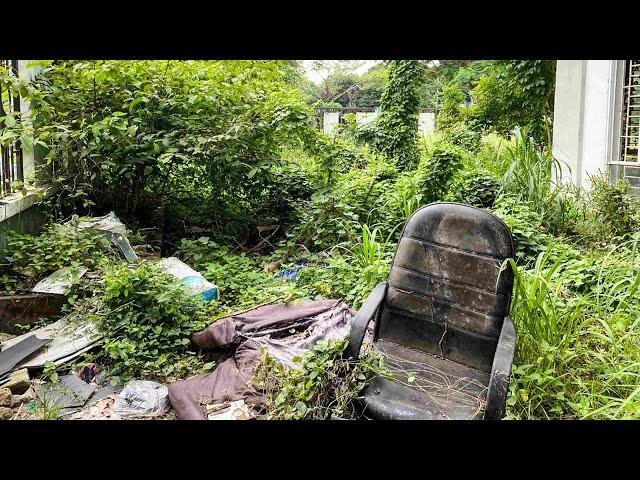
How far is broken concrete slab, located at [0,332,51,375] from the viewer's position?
9.92 ft

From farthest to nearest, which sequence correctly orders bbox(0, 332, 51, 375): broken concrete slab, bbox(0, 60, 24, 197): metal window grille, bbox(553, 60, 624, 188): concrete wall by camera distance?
bbox(553, 60, 624, 188): concrete wall, bbox(0, 60, 24, 197): metal window grille, bbox(0, 332, 51, 375): broken concrete slab

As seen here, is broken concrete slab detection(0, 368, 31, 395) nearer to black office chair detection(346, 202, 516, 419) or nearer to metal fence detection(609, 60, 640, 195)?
black office chair detection(346, 202, 516, 419)

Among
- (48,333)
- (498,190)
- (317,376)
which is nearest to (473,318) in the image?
(317,376)

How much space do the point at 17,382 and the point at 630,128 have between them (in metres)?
6.28

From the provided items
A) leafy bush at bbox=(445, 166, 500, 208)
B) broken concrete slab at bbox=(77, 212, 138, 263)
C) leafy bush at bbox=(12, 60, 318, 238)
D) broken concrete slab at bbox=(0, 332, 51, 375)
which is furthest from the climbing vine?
broken concrete slab at bbox=(0, 332, 51, 375)

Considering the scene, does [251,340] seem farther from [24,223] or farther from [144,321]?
[24,223]

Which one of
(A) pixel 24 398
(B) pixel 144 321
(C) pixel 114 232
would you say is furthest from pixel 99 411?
(C) pixel 114 232

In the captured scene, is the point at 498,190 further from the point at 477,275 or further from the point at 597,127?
the point at 477,275

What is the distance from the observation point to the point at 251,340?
3.12 meters

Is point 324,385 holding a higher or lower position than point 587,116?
lower

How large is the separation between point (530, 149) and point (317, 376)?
455cm

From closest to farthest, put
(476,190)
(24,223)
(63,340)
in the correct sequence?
(63,340), (24,223), (476,190)

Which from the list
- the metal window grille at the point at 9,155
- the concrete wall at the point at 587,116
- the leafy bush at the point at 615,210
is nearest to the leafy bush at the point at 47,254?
the metal window grille at the point at 9,155

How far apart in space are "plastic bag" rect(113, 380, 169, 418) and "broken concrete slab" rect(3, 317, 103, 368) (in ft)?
1.74
